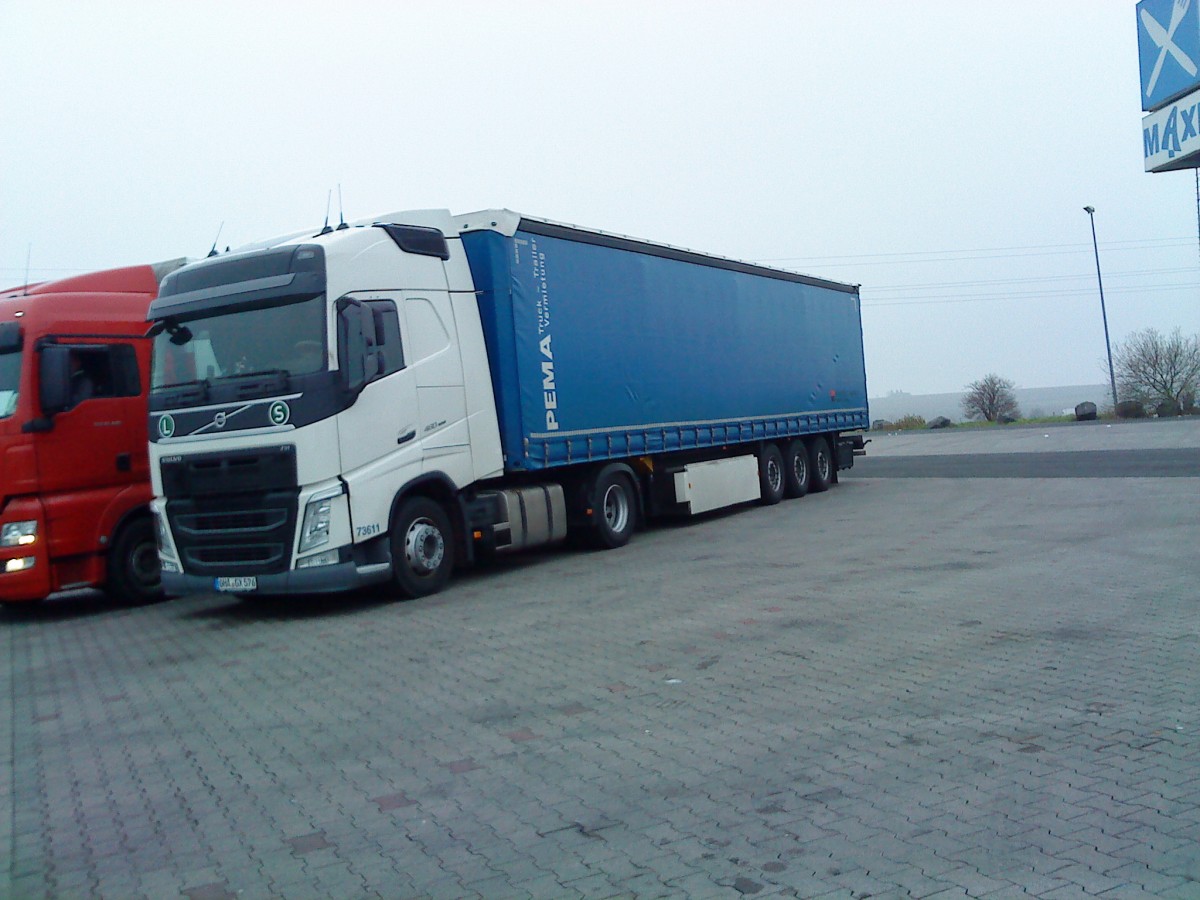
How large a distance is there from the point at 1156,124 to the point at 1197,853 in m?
16.1

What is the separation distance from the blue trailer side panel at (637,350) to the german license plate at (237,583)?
3.40m

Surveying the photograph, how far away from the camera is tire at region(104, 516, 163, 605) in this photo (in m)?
12.0

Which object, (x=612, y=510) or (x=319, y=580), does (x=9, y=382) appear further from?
(x=612, y=510)

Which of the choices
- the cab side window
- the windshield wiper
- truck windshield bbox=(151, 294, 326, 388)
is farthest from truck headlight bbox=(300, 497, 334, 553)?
the cab side window

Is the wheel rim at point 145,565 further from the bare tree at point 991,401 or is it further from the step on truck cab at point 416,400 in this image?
the bare tree at point 991,401

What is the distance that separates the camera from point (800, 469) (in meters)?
21.0

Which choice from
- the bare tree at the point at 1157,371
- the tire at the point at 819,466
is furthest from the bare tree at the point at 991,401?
the tire at the point at 819,466

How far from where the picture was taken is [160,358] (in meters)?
11.0

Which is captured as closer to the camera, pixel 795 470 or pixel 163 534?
pixel 163 534

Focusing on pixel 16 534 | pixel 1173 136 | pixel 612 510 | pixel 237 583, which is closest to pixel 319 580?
pixel 237 583

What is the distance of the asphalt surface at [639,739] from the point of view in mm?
4305

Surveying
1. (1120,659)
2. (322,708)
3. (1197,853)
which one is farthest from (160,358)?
(1197,853)

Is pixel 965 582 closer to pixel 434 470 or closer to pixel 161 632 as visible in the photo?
pixel 434 470

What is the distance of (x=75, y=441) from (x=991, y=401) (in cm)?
6220
